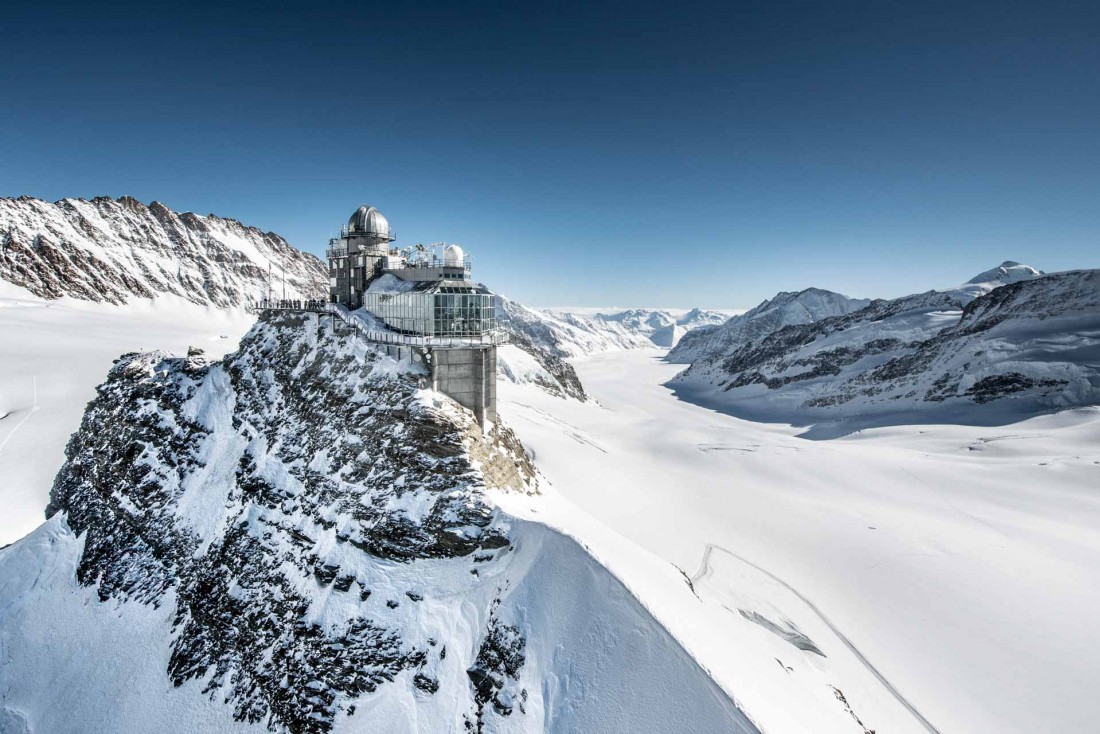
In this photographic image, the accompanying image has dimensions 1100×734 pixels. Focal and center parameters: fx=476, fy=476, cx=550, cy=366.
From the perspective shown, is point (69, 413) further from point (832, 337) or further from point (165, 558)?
point (832, 337)

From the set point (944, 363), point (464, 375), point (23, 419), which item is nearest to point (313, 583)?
point (464, 375)

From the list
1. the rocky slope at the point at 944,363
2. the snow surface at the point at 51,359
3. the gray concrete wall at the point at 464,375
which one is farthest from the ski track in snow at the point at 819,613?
the rocky slope at the point at 944,363

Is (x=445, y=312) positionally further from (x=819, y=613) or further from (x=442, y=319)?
(x=819, y=613)

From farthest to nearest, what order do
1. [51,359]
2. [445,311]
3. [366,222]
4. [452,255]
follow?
[51,359] → [366,222] → [452,255] → [445,311]

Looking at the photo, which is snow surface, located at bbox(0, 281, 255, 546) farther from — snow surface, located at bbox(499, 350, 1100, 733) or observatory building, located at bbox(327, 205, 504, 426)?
snow surface, located at bbox(499, 350, 1100, 733)

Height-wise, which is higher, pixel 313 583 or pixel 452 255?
pixel 452 255

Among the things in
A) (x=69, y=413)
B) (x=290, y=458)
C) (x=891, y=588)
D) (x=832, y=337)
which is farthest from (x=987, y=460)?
(x=69, y=413)

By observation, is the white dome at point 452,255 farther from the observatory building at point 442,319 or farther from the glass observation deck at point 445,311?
the glass observation deck at point 445,311
